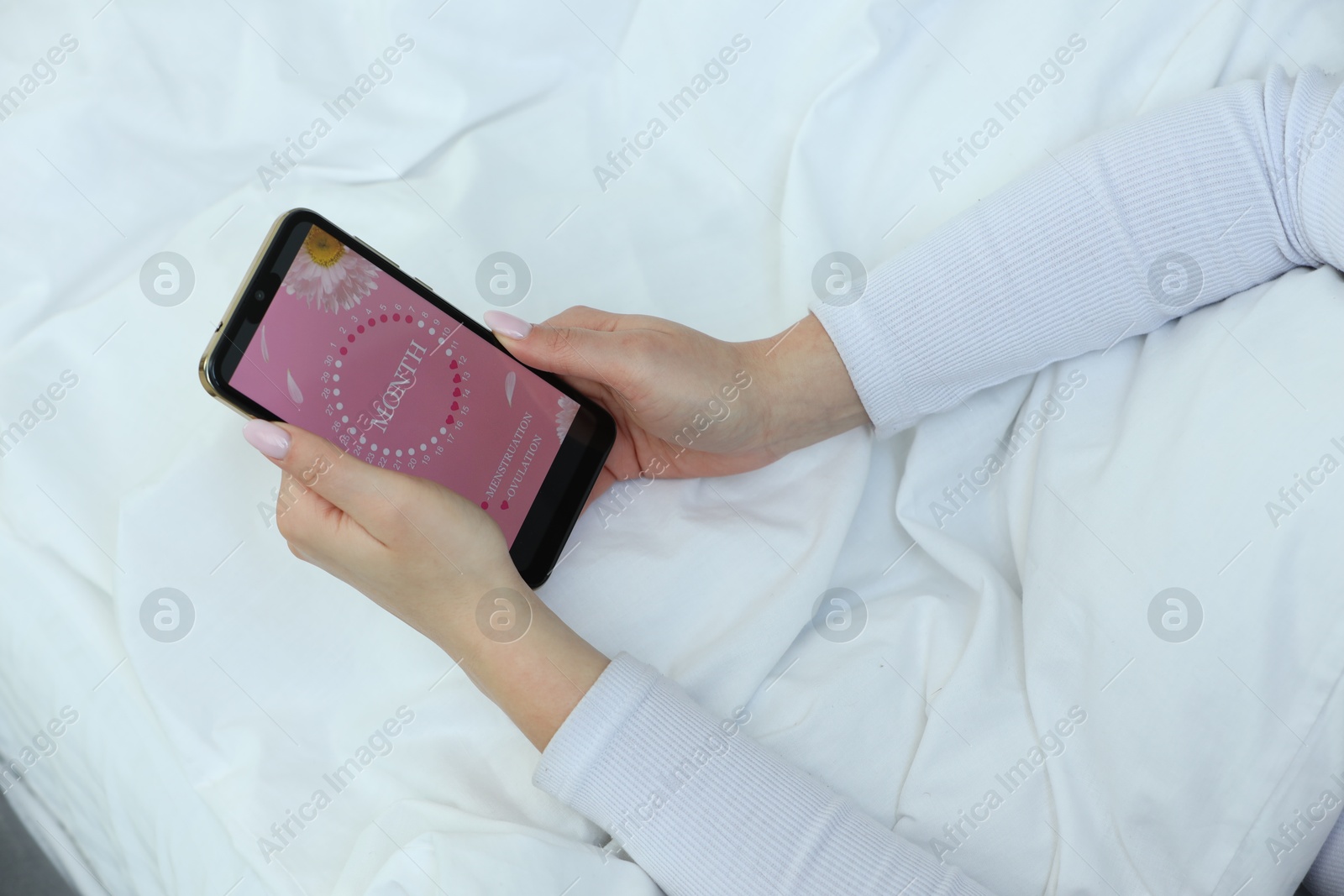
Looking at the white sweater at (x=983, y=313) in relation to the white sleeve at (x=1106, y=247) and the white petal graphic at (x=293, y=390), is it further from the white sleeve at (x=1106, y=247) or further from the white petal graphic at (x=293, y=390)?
the white petal graphic at (x=293, y=390)

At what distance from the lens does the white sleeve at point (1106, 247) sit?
59 cm

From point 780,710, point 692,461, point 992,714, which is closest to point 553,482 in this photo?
point 692,461

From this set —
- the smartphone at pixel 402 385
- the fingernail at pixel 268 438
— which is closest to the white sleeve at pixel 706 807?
the smartphone at pixel 402 385

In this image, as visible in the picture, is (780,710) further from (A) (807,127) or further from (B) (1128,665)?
(A) (807,127)

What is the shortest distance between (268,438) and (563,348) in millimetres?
194

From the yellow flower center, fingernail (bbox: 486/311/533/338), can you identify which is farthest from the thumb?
the yellow flower center

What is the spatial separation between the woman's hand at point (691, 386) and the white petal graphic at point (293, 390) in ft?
0.42

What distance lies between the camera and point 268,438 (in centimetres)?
49

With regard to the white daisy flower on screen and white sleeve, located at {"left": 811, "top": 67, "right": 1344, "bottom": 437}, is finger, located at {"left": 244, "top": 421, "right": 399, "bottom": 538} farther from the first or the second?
white sleeve, located at {"left": 811, "top": 67, "right": 1344, "bottom": 437}

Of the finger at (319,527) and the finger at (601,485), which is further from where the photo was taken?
the finger at (601,485)

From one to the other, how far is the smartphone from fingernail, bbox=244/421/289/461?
4cm

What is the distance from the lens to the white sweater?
20.2 inches

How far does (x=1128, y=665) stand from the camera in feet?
1.70

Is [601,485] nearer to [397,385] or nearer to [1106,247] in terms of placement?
[397,385]
